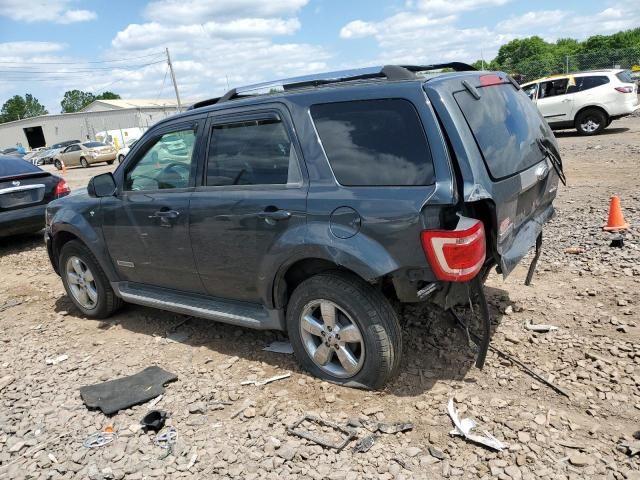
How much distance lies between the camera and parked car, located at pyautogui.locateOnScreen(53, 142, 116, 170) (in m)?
31.4

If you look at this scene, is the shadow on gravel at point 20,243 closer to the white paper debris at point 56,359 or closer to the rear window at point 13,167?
the rear window at point 13,167

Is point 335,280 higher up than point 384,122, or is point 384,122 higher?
point 384,122

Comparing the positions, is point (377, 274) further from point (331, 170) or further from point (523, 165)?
point (523, 165)

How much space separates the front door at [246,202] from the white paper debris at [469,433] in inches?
56.8

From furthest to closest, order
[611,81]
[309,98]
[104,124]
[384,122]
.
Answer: [104,124] → [611,81] → [309,98] → [384,122]

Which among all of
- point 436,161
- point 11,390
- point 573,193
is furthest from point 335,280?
point 573,193

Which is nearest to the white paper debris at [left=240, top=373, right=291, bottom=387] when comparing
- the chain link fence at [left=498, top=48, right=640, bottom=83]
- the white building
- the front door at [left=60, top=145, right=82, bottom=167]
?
the chain link fence at [left=498, top=48, right=640, bottom=83]

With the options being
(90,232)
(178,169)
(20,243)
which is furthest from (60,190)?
(178,169)

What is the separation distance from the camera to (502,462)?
9.14 ft

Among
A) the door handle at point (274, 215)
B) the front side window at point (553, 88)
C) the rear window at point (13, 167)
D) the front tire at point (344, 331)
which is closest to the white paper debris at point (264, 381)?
the front tire at point (344, 331)

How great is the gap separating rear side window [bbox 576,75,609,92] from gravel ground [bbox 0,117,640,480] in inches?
450

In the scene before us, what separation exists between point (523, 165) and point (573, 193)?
5.41m

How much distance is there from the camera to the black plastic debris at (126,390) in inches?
146

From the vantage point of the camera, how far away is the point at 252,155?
3.78 meters
